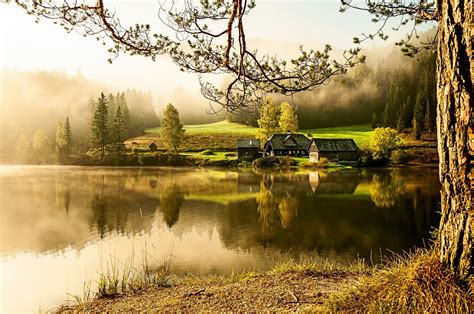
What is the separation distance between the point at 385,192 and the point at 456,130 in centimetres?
2548

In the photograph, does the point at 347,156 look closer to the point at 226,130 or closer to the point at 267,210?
the point at 226,130

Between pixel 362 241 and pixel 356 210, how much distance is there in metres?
6.91

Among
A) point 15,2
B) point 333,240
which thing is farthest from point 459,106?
point 333,240

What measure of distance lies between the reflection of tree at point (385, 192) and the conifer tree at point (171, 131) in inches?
1604

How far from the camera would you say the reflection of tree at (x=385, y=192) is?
2302 cm

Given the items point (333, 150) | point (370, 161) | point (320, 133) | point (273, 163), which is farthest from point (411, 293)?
point (320, 133)

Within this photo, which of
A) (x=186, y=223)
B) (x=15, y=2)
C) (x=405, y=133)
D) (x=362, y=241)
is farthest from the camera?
(x=405, y=133)

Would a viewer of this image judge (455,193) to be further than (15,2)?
No

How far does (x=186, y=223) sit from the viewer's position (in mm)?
17828

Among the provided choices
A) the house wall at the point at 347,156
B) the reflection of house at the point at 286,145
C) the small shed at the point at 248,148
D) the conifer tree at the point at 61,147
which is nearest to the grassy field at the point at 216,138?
the small shed at the point at 248,148

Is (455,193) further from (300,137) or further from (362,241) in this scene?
(300,137)

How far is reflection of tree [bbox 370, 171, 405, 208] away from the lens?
75.5 feet

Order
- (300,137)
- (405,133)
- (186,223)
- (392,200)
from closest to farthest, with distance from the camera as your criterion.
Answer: (186,223)
(392,200)
(300,137)
(405,133)

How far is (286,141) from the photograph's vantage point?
2586 inches
